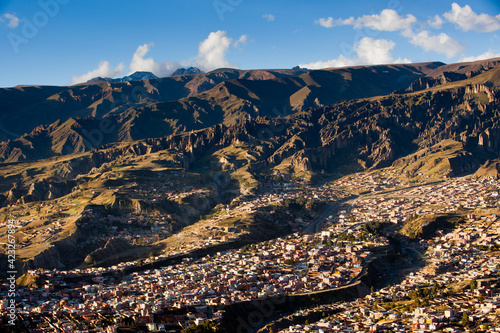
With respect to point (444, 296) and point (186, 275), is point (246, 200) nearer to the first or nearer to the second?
point (186, 275)

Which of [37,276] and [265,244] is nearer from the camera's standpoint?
[37,276]

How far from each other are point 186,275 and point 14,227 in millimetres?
44486

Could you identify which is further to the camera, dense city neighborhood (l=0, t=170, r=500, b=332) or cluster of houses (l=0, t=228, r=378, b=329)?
cluster of houses (l=0, t=228, r=378, b=329)

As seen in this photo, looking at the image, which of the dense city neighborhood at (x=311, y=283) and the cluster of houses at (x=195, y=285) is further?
the cluster of houses at (x=195, y=285)

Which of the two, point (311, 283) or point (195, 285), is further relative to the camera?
point (311, 283)

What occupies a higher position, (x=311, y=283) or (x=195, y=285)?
(x=195, y=285)

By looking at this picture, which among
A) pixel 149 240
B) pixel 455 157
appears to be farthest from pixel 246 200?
pixel 455 157

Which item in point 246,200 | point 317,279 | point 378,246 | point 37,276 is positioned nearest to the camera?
point 317,279

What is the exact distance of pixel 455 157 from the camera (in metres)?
158

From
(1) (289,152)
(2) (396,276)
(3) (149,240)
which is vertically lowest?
(2) (396,276)

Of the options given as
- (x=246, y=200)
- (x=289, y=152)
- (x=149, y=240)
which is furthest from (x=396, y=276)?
(x=289, y=152)

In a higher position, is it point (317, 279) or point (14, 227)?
point (14, 227)

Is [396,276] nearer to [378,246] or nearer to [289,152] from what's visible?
[378,246]

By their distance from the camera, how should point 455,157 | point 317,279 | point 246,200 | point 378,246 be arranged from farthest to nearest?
1. point 455,157
2. point 246,200
3. point 378,246
4. point 317,279
